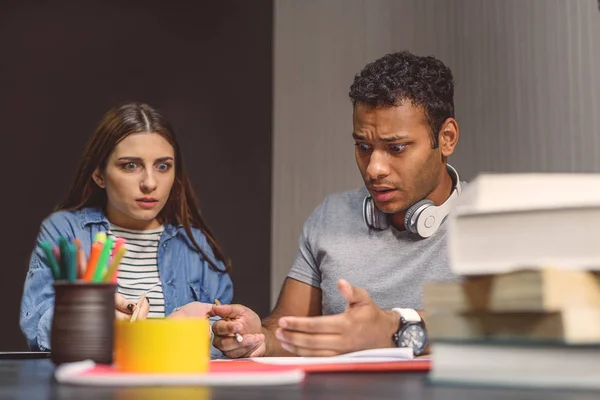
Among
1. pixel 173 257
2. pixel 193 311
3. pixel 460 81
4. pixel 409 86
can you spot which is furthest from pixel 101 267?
pixel 460 81

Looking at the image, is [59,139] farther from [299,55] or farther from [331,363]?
[331,363]

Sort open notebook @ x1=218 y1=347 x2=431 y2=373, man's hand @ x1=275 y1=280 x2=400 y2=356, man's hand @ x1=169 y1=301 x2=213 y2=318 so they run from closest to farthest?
open notebook @ x1=218 y1=347 x2=431 y2=373 → man's hand @ x1=275 y1=280 x2=400 y2=356 → man's hand @ x1=169 y1=301 x2=213 y2=318

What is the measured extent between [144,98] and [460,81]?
142 cm

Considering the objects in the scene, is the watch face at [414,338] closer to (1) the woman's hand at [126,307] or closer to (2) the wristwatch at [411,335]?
(2) the wristwatch at [411,335]

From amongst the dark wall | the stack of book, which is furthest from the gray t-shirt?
the dark wall

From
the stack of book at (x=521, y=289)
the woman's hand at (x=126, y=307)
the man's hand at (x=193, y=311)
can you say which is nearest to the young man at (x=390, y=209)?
the man's hand at (x=193, y=311)

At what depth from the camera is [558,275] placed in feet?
2.36

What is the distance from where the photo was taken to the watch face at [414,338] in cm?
135

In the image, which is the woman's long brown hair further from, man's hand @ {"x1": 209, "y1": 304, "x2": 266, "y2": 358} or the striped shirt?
man's hand @ {"x1": 209, "y1": 304, "x2": 266, "y2": 358}

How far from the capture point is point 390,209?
196 centimetres

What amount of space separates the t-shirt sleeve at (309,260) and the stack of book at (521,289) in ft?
4.33

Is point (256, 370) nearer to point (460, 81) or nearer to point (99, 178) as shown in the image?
point (99, 178)

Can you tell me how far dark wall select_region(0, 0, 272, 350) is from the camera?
3420 millimetres

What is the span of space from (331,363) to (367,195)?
1171mm
